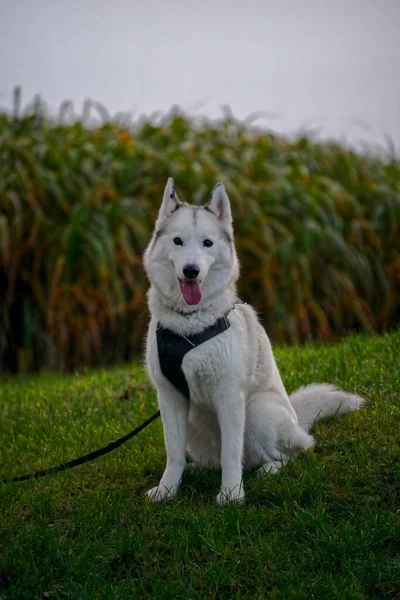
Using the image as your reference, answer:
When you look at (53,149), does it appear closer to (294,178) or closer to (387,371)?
(294,178)

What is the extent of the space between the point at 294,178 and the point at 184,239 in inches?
218

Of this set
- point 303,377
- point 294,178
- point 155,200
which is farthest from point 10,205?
point 303,377

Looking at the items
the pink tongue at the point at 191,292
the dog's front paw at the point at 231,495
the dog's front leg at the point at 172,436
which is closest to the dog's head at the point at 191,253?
the pink tongue at the point at 191,292

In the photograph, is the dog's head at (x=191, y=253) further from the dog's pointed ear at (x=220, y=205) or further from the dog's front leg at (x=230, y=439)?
the dog's front leg at (x=230, y=439)

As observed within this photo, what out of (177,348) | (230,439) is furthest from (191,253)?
(230,439)

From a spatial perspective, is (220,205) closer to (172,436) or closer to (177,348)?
(177,348)

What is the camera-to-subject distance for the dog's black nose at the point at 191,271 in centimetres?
379

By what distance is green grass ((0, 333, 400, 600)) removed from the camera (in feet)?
10.9

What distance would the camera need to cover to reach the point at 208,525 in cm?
364

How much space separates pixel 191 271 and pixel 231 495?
3.65 ft

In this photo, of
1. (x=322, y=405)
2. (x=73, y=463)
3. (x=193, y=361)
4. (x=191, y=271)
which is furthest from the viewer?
(x=322, y=405)

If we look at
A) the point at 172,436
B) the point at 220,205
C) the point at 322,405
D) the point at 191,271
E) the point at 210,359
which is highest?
the point at 220,205

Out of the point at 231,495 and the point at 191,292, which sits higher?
the point at 191,292

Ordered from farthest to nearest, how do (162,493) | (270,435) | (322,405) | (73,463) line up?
(322,405)
(73,463)
(270,435)
(162,493)
